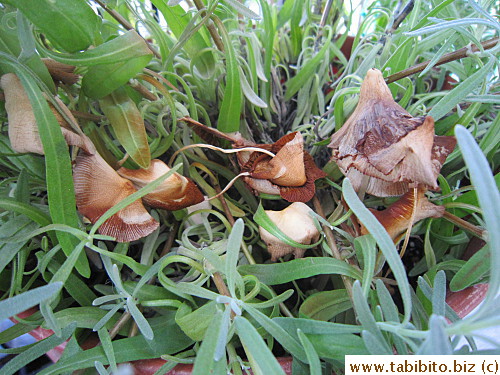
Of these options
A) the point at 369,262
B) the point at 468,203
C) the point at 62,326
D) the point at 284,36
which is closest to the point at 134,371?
the point at 62,326

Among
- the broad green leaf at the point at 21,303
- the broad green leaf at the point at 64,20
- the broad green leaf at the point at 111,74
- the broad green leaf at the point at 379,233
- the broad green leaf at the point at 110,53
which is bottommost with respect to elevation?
the broad green leaf at the point at 21,303

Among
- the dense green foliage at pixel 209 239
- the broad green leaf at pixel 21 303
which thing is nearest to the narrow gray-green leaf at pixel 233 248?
the dense green foliage at pixel 209 239

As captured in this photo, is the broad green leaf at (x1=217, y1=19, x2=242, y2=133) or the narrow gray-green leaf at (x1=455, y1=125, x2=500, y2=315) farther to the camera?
the broad green leaf at (x1=217, y1=19, x2=242, y2=133)

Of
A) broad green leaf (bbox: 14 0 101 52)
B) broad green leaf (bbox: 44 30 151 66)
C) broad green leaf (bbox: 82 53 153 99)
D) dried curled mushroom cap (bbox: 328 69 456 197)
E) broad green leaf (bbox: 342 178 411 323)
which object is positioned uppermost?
broad green leaf (bbox: 14 0 101 52)

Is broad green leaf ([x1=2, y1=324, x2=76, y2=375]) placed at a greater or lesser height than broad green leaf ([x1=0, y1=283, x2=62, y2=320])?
lesser

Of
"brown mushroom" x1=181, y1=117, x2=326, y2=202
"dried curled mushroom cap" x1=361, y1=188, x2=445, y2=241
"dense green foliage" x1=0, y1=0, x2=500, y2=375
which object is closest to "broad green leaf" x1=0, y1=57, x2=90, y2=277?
"dense green foliage" x1=0, y1=0, x2=500, y2=375

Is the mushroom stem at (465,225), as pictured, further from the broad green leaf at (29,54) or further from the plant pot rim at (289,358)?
the broad green leaf at (29,54)

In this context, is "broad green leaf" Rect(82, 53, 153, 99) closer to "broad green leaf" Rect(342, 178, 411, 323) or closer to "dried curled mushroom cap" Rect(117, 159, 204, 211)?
"dried curled mushroom cap" Rect(117, 159, 204, 211)
